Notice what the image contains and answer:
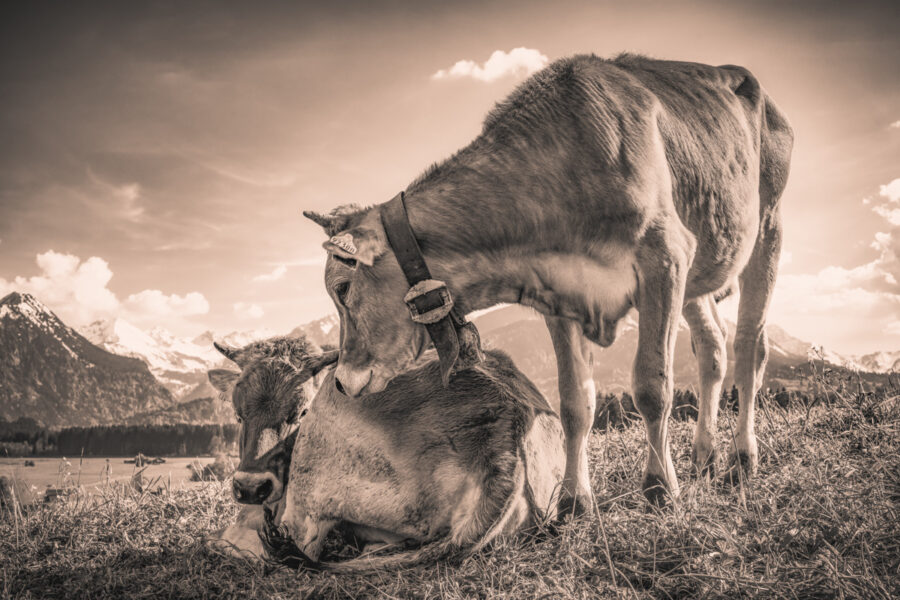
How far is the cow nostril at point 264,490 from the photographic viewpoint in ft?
15.3

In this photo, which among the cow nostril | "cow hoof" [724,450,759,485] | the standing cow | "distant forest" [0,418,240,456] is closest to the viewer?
the standing cow

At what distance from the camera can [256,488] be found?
4.62 metres

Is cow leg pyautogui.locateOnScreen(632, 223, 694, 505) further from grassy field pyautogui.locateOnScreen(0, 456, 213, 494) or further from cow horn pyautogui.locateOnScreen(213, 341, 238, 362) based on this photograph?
grassy field pyautogui.locateOnScreen(0, 456, 213, 494)

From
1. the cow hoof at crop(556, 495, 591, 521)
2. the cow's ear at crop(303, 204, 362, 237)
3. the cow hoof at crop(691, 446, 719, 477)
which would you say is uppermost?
the cow's ear at crop(303, 204, 362, 237)

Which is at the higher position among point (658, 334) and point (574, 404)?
point (658, 334)

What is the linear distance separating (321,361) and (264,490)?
1.15 metres

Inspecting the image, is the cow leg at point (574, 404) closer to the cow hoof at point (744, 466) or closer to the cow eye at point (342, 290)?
the cow hoof at point (744, 466)

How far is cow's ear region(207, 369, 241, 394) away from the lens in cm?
602

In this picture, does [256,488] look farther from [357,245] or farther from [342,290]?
[357,245]

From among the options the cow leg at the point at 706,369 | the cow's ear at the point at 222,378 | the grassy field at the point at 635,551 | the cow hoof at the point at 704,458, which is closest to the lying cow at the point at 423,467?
the grassy field at the point at 635,551

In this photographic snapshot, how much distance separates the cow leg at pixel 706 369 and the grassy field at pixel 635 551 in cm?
27

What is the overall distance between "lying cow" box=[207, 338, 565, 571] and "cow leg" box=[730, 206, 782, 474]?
2.79m

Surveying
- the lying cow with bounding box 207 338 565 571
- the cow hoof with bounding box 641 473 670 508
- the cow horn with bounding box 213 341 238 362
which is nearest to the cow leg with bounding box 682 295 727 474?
the cow hoof with bounding box 641 473 670 508

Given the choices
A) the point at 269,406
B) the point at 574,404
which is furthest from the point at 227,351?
the point at 574,404
